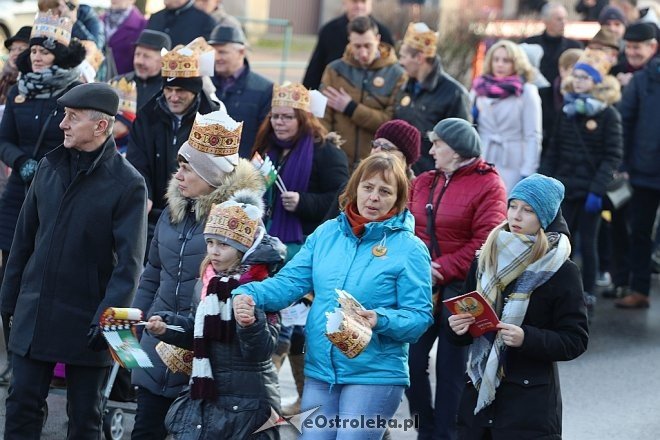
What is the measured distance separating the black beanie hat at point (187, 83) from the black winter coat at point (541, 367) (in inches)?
126

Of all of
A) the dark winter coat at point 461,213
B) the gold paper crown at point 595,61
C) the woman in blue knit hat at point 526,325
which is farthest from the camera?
the gold paper crown at point 595,61

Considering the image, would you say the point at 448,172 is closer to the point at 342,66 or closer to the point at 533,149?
the point at 342,66

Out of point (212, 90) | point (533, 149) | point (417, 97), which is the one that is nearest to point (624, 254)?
point (533, 149)

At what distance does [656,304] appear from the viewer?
11.6 meters

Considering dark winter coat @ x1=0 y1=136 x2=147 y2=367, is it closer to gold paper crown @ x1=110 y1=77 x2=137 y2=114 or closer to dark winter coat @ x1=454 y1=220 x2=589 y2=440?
dark winter coat @ x1=454 y1=220 x2=589 y2=440

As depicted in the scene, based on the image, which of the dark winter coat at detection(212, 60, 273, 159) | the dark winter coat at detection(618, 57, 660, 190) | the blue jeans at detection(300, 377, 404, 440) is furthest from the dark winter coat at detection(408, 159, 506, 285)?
the dark winter coat at detection(618, 57, 660, 190)

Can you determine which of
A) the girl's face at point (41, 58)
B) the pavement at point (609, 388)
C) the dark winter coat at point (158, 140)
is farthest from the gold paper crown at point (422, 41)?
the girl's face at point (41, 58)

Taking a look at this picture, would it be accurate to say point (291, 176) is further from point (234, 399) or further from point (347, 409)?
point (347, 409)

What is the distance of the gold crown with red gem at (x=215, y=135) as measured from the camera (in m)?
6.66

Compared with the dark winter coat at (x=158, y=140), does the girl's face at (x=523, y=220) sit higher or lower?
higher

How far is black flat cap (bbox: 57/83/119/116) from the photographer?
659cm

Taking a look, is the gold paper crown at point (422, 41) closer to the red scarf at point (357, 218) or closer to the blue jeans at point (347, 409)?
the red scarf at point (357, 218)

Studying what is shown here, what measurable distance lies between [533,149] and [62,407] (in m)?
4.57

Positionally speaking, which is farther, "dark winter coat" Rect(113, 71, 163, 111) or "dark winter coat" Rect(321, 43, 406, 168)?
"dark winter coat" Rect(113, 71, 163, 111)
